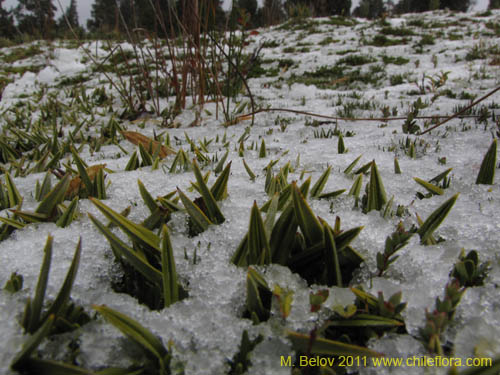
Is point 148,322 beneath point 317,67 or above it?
beneath

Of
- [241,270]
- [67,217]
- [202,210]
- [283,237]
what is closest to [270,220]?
[283,237]

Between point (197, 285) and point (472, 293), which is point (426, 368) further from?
point (197, 285)

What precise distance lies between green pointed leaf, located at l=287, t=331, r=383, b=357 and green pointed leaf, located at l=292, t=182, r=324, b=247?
30 cm

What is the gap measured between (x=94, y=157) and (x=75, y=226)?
4.20ft

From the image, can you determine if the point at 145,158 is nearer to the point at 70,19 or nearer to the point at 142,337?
the point at 142,337

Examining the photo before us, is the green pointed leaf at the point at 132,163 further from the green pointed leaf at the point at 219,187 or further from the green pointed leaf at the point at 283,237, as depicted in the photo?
the green pointed leaf at the point at 283,237

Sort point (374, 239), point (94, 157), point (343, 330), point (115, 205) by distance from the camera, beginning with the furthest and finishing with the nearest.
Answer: point (94, 157) < point (115, 205) < point (374, 239) < point (343, 330)

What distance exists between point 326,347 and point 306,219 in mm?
342

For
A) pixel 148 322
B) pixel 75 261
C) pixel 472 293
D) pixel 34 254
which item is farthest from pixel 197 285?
pixel 472 293

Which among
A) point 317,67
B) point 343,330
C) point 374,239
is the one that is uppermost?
point 317,67

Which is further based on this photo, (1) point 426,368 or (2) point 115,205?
(2) point 115,205

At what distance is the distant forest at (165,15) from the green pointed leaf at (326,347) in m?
2.49

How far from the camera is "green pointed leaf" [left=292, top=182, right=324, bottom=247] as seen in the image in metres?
0.84

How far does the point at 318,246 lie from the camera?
0.84 m
